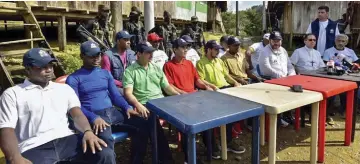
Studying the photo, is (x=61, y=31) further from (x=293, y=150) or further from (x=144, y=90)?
(x=293, y=150)

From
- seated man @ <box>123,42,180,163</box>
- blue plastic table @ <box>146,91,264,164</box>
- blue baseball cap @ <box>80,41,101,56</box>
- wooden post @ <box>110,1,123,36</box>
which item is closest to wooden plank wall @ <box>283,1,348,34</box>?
wooden post @ <box>110,1,123,36</box>

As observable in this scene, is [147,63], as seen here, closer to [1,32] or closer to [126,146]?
[126,146]

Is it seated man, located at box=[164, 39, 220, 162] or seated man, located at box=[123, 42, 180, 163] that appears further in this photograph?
seated man, located at box=[164, 39, 220, 162]

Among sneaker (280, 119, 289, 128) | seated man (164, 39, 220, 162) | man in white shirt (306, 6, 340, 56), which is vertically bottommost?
sneaker (280, 119, 289, 128)

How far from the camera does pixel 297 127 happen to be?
441cm

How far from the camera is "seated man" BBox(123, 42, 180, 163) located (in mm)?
2957

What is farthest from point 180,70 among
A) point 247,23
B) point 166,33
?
point 247,23

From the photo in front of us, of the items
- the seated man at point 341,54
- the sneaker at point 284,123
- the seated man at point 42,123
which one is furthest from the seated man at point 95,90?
the seated man at point 341,54

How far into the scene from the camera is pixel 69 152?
7.73ft

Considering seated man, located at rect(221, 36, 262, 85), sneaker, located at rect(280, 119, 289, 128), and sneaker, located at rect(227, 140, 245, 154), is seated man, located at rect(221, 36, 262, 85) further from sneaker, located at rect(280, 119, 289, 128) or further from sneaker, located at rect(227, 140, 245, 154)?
sneaker, located at rect(227, 140, 245, 154)

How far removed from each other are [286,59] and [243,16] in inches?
1214

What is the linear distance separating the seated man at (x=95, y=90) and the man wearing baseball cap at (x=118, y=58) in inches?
28.1

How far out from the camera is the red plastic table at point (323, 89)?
313cm

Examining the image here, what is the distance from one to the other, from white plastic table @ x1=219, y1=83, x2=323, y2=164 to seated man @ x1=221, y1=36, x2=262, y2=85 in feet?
3.10
